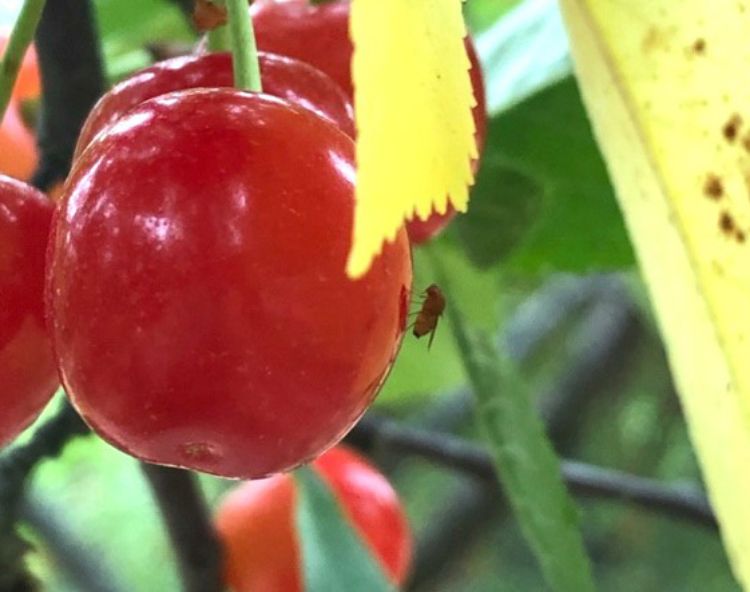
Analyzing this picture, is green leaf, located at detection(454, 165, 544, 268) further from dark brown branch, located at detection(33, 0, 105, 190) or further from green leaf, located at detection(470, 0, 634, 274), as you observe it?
dark brown branch, located at detection(33, 0, 105, 190)

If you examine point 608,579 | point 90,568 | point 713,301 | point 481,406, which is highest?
point 713,301

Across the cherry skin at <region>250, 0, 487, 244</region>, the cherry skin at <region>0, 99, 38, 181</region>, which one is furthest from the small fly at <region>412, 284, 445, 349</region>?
the cherry skin at <region>0, 99, 38, 181</region>

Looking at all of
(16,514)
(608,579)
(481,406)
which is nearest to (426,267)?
(481,406)

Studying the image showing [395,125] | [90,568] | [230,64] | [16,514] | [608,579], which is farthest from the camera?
[608,579]

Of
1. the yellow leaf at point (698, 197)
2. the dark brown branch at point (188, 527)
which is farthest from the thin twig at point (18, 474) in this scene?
the yellow leaf at point (698, 197)

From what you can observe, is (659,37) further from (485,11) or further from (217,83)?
(485,11)

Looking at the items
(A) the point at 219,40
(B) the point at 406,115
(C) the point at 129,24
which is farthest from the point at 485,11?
(B) the point at 406,115

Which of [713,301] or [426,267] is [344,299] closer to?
[713,301]

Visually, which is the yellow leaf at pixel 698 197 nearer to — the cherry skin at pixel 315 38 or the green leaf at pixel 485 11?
the cherry skin at pixel 315 38
